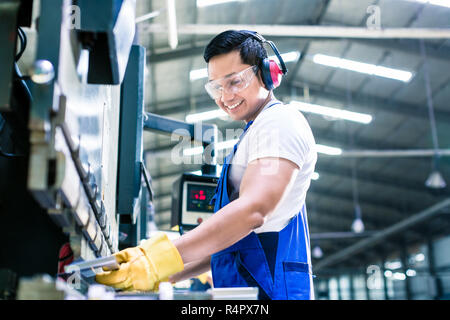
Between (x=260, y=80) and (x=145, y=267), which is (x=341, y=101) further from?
(x=145, y=267)

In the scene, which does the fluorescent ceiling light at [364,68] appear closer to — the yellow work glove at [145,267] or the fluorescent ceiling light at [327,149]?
the fluorescent ceiling light at [327,149]

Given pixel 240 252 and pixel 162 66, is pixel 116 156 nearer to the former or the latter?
pixel 240 252

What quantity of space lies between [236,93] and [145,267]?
2.57ft

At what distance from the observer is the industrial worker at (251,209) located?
1226 millimetres

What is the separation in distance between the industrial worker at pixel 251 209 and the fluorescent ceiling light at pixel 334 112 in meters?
9.70

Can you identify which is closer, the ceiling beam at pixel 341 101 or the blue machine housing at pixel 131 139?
the blue machine housing at pixel 131 139

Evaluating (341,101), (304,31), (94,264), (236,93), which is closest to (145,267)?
(94,264)

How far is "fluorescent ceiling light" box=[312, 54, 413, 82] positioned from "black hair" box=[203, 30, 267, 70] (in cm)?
836

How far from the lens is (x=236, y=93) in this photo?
1.75 meters

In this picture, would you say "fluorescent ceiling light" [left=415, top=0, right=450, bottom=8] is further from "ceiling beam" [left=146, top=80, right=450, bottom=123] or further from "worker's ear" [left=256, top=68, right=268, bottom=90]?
"worker's ear" [left=256, top=68, right=268, bottom=90]

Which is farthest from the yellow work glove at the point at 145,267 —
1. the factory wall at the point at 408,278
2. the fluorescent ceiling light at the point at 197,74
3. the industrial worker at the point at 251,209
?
the factory wall at the point at 408,278

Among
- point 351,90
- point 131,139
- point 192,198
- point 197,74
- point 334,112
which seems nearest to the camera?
point 131,139
